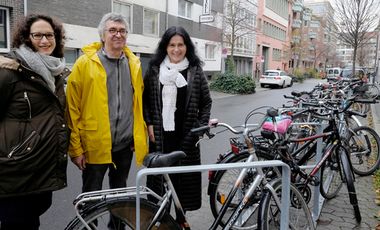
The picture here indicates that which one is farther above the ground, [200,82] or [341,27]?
[341,27]

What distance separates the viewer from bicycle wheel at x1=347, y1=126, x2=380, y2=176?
5.47m

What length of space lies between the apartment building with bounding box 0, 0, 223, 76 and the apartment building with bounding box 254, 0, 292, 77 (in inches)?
540

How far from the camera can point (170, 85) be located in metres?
3.25

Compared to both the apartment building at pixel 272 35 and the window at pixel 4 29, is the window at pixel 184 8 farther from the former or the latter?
the apartment building at pixel 272 35

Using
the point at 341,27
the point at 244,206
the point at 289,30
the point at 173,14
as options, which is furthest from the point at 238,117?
the point at 289,30

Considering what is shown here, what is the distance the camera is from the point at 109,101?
291 centimetres

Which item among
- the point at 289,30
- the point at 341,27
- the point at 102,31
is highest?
the point at 289,30

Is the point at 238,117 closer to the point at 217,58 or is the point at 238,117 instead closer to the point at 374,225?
the point at 374,225

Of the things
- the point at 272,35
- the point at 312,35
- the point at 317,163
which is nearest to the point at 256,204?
the point at 317,163

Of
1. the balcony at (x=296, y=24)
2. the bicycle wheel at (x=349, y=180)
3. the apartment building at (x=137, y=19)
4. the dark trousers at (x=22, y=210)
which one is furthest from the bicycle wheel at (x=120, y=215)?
the balcony at (x=296, y=24)

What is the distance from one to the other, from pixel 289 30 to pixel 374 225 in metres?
64.3

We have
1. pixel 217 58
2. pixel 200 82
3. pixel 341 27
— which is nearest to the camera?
pixel 200 82

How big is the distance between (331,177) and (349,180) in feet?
1.95

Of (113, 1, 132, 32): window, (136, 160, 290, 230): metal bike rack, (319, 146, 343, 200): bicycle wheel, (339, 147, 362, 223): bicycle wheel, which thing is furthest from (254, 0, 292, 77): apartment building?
(136, 160, 290, 230): metal bike rack
